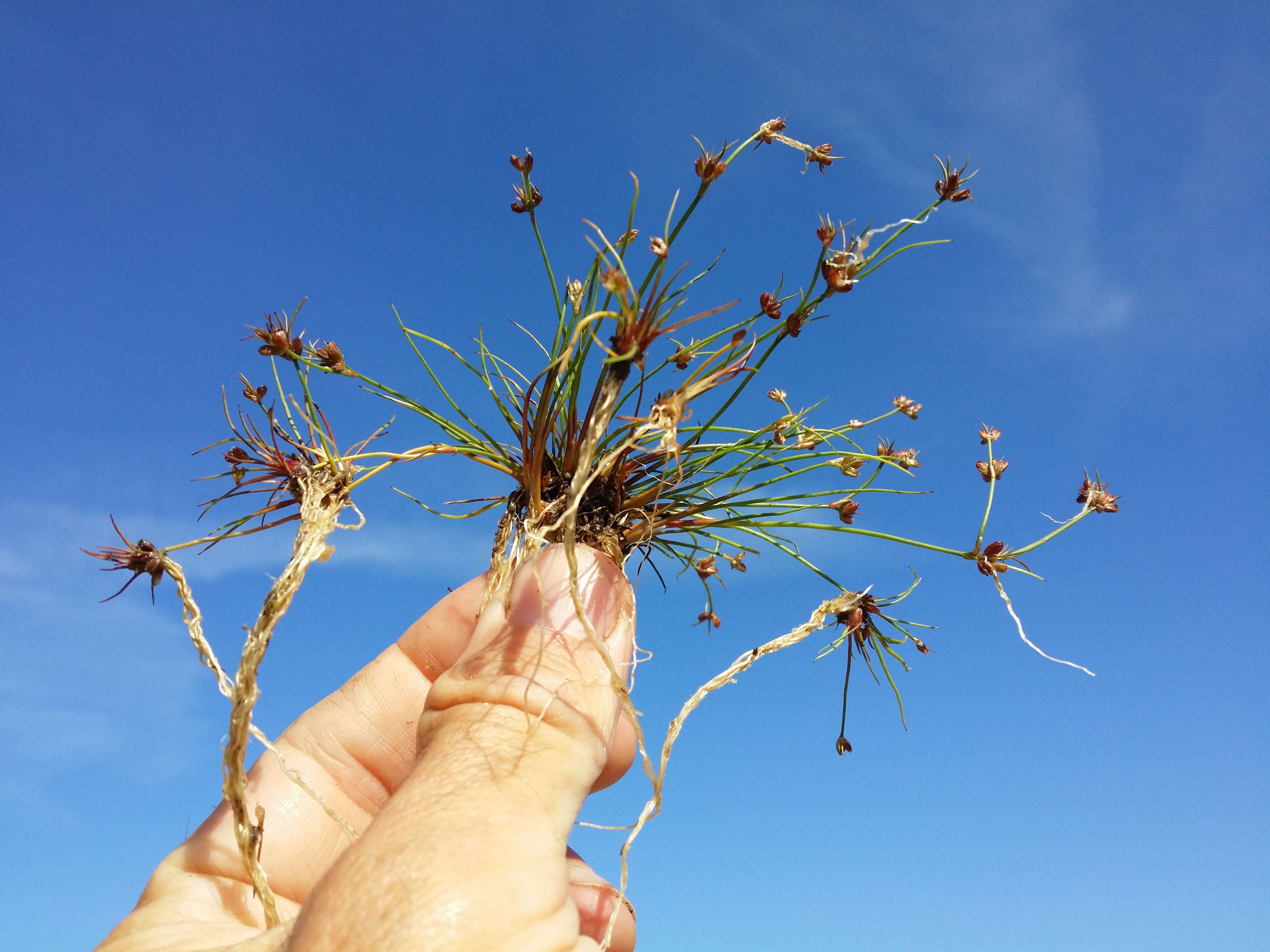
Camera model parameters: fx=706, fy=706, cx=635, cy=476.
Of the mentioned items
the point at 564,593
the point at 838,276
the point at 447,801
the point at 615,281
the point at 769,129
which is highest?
the point at 769,129

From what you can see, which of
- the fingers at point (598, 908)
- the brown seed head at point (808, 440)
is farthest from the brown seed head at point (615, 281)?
the fingers at point (598, 908)

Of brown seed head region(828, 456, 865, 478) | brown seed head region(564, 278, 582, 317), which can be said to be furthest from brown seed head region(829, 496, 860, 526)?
brown seed head region(564, 278, 582, 317)

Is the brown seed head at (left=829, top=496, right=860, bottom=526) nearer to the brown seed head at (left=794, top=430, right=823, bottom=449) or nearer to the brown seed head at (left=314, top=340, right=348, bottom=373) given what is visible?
the brown seed head at (left=794, top=430, right=823, bottom=449)

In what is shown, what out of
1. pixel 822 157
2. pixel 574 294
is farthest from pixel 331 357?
pixel 822 157

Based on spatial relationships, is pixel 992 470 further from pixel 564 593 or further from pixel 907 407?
pixel 564 593

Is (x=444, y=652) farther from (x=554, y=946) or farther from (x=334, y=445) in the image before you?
(x=554, y=946)

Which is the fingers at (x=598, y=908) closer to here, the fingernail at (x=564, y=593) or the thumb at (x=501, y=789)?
the thumb at (x=501, y=789)

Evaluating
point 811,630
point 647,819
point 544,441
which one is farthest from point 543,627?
point 811,630
